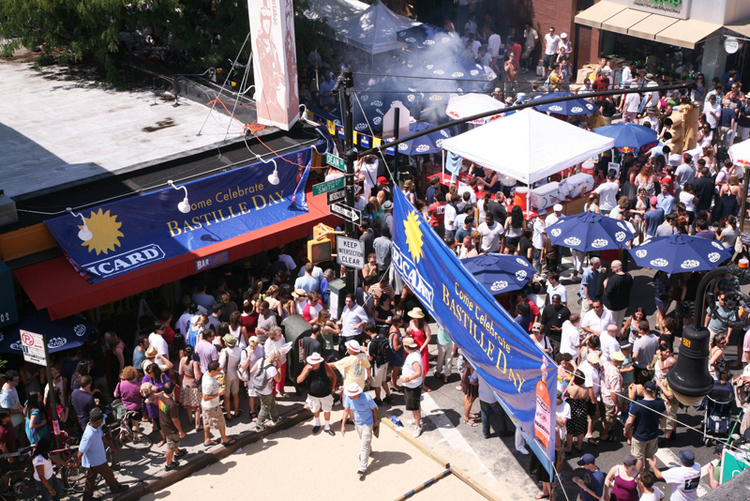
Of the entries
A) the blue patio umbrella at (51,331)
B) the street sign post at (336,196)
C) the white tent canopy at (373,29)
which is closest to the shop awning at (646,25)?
the white tent canopy at (373,29)

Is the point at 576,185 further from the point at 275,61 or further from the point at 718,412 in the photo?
the point at 718,412

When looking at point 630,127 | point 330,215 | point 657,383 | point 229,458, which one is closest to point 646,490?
point 657,383

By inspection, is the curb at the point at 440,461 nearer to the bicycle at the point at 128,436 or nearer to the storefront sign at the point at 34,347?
the bicycle at the point at 128,436

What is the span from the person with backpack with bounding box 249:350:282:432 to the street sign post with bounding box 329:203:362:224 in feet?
8.29

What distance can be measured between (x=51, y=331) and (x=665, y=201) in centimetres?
1157

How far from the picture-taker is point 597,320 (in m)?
13.5

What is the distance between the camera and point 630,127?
19625 millimetres

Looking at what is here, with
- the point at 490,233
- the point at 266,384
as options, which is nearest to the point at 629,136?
the point at 490,233

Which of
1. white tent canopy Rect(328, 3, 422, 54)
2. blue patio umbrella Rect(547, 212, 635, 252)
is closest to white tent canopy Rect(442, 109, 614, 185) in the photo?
blue patio umbrella Rect(547, 212, 635, 252)

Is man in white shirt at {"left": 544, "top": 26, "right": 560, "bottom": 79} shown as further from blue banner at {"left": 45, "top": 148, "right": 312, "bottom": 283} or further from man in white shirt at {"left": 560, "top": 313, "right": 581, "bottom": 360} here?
man in white shirt at {"left": 560, "top": 313, "right": 581, "bottom": 360}

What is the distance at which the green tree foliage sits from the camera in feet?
64.7

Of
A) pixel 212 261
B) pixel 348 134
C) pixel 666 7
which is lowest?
pixel 212 261

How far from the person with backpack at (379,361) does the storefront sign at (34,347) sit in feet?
14.9

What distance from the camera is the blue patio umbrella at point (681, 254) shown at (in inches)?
550
